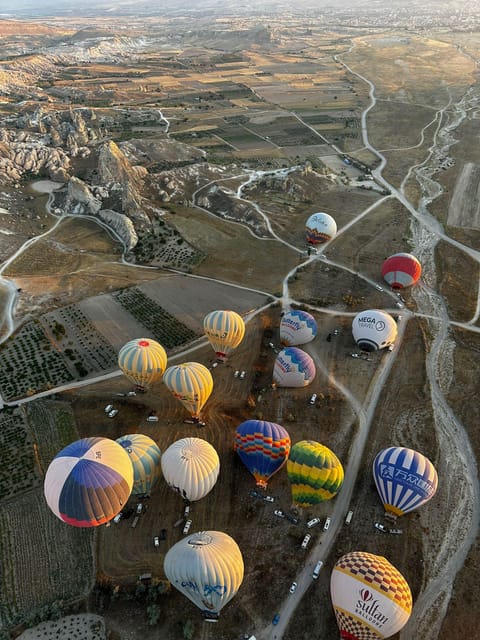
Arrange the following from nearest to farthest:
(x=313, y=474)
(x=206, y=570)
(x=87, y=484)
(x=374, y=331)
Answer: (x=206, y=570) < (x=87, y=484) < (x=313, y=474) < (x=374, y=331)

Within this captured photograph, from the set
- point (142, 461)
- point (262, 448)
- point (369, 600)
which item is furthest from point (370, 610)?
point (142, 461)

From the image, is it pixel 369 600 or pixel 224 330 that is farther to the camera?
pixel 224 330

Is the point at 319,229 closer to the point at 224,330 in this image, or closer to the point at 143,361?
the point at 224,330

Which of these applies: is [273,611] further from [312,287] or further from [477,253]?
[477,253]

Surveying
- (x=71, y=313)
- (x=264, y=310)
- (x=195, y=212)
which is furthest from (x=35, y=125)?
(x=264, y=310)

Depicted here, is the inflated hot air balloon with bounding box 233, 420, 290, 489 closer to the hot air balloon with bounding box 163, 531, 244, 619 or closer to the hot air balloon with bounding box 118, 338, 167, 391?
the hot air balloon with bounding box 163, 531, 244, 619

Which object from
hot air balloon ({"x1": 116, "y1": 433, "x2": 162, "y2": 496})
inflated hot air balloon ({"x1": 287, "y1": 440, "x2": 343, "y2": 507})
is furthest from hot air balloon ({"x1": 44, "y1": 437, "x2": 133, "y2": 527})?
inflated hot air balloon ({"x1": 287, "y1": 440, "x2": 343, "y2": 507})
